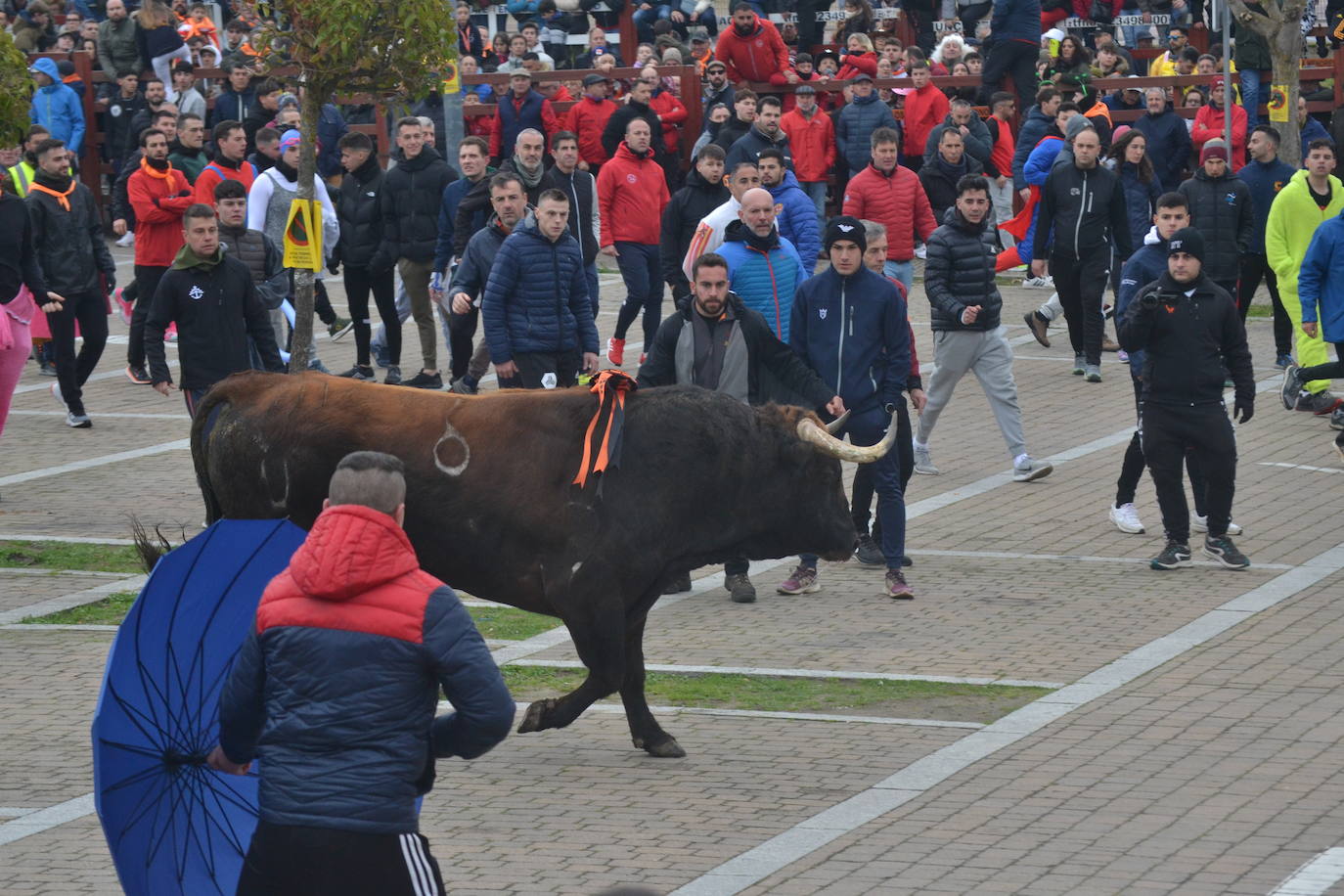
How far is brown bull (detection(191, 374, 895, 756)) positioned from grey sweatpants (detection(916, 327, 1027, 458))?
17.9 feet

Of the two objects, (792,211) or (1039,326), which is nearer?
(792,211)

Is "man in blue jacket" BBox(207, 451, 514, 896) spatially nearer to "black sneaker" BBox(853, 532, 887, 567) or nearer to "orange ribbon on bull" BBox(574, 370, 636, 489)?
"orange ribbon on bull" BBox(574, 370, 636, 489)

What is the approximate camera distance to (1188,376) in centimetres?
1179

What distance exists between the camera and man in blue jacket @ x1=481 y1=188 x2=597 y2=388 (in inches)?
501

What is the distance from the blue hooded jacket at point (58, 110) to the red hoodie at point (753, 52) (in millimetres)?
8869

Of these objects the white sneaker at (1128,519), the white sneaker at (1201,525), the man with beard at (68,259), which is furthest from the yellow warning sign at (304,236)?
the white sneaker at (1201,525)

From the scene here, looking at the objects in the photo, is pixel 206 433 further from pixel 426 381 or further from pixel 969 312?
pixel 426 381

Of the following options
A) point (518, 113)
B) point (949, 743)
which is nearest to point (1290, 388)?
point (949, 743)

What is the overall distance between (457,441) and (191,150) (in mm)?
14433

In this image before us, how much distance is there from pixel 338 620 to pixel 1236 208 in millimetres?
13465

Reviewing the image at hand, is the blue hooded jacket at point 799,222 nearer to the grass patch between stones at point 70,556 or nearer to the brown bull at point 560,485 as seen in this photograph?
the grass patch between stones at point 70,556

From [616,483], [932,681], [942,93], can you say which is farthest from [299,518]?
[942,93]

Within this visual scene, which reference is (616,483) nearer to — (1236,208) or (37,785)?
(37,785)

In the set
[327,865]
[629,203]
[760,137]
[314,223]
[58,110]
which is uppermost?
[58,110]
